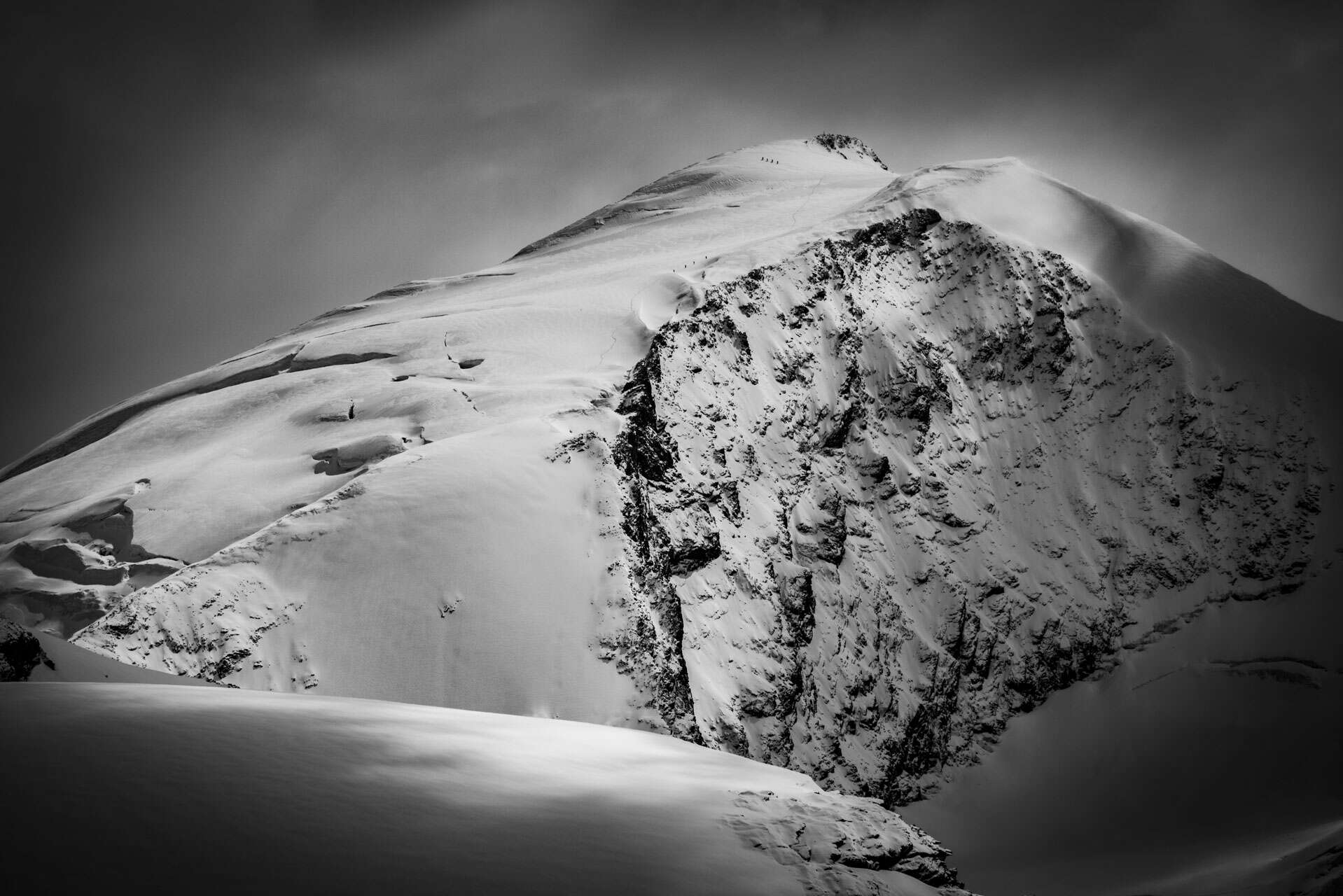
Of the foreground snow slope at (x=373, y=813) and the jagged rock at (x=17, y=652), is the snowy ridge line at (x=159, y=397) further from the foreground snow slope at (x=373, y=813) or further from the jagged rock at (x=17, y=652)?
the foreground snow slope at (x=373, y=813)

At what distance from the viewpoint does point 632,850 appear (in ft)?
32.1

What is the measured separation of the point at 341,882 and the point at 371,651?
24521mm

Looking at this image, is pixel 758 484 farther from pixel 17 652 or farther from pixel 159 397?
pixel 17 652

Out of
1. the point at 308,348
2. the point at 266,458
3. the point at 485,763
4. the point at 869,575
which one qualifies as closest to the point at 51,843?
the point at 485,763

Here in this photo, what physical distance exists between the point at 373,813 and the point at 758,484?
157ft

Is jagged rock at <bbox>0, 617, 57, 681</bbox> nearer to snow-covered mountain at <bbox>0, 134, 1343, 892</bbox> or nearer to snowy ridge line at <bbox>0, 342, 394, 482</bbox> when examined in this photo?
snow-covered mountain at <bbox>0, 134, 1343, 892</bbox>

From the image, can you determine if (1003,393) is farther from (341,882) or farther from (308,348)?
(341,882)

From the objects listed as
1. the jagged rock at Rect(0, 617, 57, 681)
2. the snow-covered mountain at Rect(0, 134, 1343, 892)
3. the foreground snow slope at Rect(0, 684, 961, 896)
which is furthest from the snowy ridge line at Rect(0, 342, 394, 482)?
the foreground snow slope at Rect(0, 684, 961, 896)

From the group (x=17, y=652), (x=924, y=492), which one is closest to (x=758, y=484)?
(x=924, y=492)

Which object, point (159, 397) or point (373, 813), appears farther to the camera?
point (159, 397)

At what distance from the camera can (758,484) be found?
56.7m

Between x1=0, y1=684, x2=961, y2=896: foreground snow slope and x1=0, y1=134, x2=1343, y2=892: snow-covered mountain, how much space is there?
63.2 ft

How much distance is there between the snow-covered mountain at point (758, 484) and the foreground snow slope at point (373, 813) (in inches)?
758

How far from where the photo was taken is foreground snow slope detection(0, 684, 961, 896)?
8.25 m
